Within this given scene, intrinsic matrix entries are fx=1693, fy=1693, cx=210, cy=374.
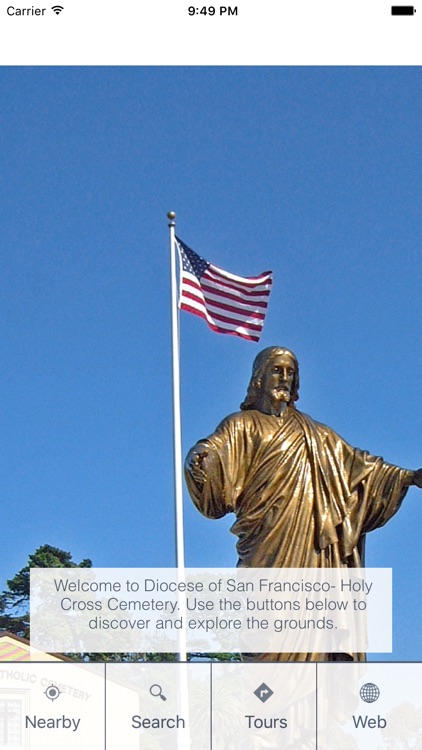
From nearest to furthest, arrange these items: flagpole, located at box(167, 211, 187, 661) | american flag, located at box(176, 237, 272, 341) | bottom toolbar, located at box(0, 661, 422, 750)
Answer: bottom toolbar, located at box(0, 661, 422, 750) → flagpole, located at box(167, 211, 187, 661) → american flag, located at box(176, 237, 272, 341)

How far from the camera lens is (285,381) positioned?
1180 centimetres

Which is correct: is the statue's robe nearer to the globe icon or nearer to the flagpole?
the globe icon

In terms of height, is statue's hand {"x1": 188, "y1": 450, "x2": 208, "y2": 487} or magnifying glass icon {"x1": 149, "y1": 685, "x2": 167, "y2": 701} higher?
statue's hand {"x1": 188, "y1": 450, "x2": 208, "y2": 487}

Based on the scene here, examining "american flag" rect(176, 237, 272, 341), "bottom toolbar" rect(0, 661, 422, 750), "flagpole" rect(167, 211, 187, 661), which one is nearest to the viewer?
"bottom toolbar" rect(0, 661, 422, 750)

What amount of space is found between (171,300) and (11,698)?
13.2ft

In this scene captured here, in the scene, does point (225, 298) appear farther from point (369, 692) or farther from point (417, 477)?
point (369, 692)

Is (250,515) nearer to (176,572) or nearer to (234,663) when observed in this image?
(234,663)

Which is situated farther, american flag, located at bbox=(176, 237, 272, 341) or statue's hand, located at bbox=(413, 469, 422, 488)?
american flag, located at bbox=(176, 237, 272, 341)

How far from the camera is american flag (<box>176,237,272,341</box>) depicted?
1427cm

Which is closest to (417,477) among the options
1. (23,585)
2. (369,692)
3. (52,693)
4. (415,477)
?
(415,477)
